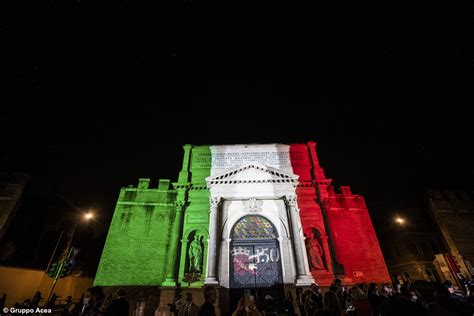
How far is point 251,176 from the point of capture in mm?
16969

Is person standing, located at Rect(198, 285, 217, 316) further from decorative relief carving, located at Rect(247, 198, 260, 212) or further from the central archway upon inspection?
decorative relief carving, located at Rect(247, 198, 260, 212)

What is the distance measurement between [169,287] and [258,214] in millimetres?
7210

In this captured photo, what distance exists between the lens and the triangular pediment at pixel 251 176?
54.9 feet

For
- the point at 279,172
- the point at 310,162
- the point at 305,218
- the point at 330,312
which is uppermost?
the point at 310,162

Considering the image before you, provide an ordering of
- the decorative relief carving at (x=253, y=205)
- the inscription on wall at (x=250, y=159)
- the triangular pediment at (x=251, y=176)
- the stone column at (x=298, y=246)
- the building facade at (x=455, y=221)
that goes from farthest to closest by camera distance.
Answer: the building facade at (x=455, y=221) < the inscription on wall at (x=250, y=159) < the triangular pediment at (x=251, y=176) < the decorative relief carving at (x=253, y=205) < the stone column at (x=298, y=246)

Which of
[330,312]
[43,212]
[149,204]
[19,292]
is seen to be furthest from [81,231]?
[330,312]

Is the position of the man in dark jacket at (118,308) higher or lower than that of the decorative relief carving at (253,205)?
lower

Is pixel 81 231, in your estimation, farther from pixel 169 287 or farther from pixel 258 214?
pixel 258 214

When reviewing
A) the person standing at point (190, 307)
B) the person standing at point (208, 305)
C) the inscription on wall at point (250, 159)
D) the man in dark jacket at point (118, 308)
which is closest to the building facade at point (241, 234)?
the inscription on wall at point (250, 159)

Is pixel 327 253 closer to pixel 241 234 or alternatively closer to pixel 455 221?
pixel 241 234

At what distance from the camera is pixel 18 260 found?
18750 millimetres

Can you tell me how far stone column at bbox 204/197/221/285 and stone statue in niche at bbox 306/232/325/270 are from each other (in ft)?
19.8

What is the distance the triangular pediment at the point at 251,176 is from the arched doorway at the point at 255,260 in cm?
266

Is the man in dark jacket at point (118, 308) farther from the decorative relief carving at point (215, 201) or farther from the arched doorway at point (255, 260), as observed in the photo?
the decorative relief carving at point (215, 201)
